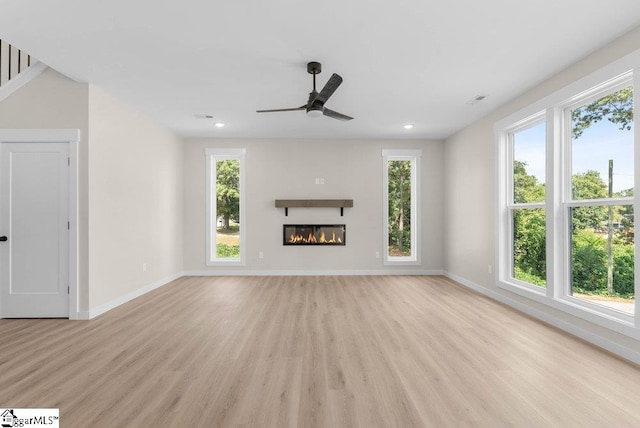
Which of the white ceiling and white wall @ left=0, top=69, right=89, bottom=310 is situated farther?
white wall @ left=0, top=69, right=89, bottom=310

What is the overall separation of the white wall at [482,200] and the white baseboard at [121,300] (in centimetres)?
506

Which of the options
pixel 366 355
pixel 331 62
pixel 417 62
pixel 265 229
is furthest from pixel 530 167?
pixel 265 229

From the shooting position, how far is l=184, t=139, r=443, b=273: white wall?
20.1ft

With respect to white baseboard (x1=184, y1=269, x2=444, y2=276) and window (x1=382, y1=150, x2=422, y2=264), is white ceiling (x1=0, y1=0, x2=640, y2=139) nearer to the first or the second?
window (x1=382, y1=150, x2=422, y2=264)

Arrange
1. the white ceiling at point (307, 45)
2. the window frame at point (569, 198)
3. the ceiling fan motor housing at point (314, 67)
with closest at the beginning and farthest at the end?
the white ceiling at point (307, 45)
the window frame at point (569, 198)
the ceiling fan motor housing at point (314, 67)

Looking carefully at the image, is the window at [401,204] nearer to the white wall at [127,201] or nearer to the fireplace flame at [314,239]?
the fireplace flame at [314,239]

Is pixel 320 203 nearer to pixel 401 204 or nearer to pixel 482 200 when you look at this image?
pixel 401 204

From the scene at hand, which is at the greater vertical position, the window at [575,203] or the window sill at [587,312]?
the window at [575,203]

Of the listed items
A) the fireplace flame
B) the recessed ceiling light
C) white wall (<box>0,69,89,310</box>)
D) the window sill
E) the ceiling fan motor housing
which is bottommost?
the window sill

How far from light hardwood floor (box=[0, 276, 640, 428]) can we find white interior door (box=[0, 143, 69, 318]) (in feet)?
0.87

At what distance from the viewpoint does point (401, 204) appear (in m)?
6.35

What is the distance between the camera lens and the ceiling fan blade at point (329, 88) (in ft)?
9.15

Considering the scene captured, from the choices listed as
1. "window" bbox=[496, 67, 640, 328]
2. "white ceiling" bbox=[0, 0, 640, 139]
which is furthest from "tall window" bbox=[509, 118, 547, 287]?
"white ceiling" bbox=[0, 0, 640, 139]
